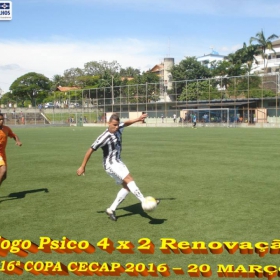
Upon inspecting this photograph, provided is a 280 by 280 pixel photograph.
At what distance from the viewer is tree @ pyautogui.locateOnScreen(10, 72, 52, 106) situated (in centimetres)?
12638

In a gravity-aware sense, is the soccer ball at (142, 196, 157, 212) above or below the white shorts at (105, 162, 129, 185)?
below

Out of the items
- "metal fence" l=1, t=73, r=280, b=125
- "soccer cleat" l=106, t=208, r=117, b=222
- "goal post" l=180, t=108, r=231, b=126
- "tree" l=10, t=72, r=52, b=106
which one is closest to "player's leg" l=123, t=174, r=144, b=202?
"soccer cleat" l=106, t=208, r=117, b=222

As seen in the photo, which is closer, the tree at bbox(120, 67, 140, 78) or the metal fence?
the metal fence

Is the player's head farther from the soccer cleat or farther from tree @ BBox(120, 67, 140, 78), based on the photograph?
tree @ BBox(120, 67, 140, 78)

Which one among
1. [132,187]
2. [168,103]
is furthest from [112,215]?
[168,103]

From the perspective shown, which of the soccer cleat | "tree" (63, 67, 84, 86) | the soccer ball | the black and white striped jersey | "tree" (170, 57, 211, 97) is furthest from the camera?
"tree" (63, 67, 84, 86)

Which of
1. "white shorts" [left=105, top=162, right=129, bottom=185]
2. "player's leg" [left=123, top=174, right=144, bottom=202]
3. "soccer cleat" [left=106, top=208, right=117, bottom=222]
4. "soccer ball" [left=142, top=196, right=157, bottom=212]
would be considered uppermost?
"white shorts" [left=105, top=162, right=129, bottom=185]

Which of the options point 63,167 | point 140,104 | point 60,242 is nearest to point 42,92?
point 140,104

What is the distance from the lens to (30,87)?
12588 centimetres

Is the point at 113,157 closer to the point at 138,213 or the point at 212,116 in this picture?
the point at 138,213

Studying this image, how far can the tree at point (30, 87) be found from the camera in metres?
126

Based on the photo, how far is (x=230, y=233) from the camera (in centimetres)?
689

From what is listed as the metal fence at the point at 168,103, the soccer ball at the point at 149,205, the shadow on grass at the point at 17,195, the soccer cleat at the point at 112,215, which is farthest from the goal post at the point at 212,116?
the soccer ball at the point at 149,205

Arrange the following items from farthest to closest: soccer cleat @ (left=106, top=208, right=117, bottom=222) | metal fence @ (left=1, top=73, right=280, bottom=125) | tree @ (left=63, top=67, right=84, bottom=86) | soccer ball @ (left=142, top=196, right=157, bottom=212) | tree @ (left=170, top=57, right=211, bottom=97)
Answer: tree @ (left=63, top=67, right=84, bottom=86)
tree @ (left=170, top=57, right=211, bottom=97)
metal fence @ (left=1, top=73, right=280, bottom=125)
soccer cleat @ (left=106, top=208, right=117, bottom=222)
soccer ball @ (left=142, top=196, right=157, bottom=212)
